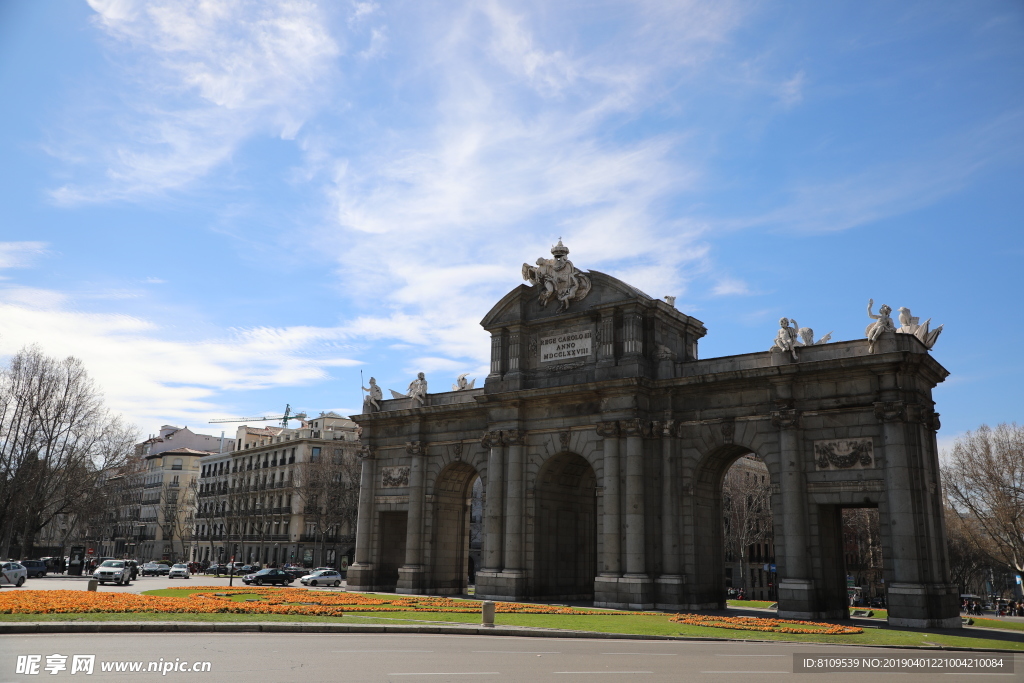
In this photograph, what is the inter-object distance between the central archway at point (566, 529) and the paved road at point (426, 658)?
1914 cm

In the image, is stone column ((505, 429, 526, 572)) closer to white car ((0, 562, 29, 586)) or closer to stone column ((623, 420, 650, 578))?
stone column ((623, 420, 650, 578))

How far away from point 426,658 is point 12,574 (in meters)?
40.5

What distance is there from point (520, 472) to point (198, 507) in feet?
282

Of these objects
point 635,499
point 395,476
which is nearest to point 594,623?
point 635,499

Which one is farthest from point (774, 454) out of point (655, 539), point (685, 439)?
point (655, 539)

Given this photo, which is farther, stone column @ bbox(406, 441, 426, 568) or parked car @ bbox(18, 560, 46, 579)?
parked car @ bbox(18, 560, 46, 579)

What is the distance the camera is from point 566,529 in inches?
1629

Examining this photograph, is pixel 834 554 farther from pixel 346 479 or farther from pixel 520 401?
pixel 346 479

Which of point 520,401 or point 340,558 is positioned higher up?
point 520,401

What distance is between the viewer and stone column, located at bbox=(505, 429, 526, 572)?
38219 millimetres

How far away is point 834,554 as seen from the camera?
32375 mm

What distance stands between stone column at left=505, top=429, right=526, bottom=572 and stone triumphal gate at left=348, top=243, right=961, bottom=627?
7cm

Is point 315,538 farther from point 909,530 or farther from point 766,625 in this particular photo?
point 909,530

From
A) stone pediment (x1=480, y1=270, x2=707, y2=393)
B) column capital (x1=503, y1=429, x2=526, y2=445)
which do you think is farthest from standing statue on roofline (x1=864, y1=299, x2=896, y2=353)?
column capital (x1=503, y1=429, x2=526, y2=445)
